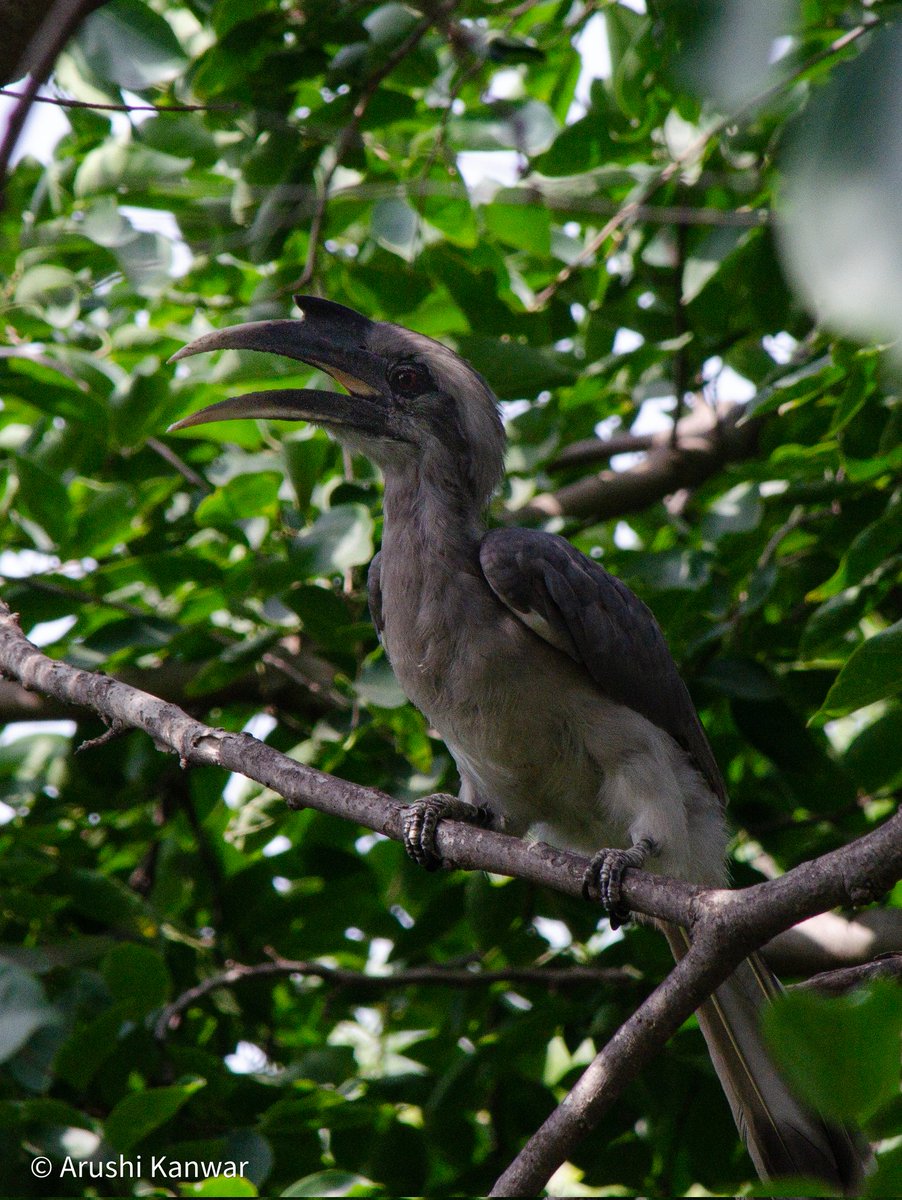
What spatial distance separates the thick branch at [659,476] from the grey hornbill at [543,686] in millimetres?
899

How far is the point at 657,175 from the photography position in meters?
4.39

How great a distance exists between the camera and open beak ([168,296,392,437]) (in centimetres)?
389

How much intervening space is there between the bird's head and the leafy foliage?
0.44 feet

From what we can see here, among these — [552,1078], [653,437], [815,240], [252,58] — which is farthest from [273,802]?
[815,240]

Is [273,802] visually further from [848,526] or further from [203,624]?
[848,526]

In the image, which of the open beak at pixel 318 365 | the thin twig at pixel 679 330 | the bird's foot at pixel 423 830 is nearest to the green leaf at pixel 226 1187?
the bird's foot at pixel 423 830

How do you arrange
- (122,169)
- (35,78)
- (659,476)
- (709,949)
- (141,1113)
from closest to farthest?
(35,78), (709,949), (141,1113), (122,169), (659,476)

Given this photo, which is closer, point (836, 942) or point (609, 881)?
point (609, 881)

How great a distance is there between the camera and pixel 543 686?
3.82 meters

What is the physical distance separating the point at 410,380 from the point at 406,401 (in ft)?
0.25

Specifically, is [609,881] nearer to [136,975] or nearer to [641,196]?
[136,975]

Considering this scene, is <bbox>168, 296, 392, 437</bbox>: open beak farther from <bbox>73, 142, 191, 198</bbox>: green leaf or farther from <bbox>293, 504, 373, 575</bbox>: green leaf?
<bbox>73, 142, 191, 198</bbox>: green leaf

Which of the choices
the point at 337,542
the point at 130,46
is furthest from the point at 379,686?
the point at 130,46

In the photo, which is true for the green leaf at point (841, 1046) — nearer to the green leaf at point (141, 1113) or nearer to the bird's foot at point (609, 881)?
the bird's foot at point (609, 881)
